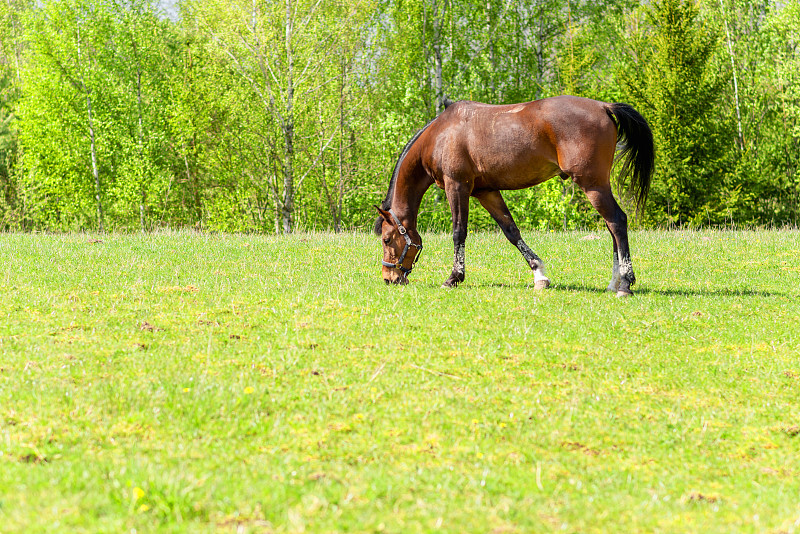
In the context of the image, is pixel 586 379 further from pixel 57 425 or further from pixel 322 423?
pixel 57 425

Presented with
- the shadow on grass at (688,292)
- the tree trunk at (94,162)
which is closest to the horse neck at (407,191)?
the shadow on grass at (688,292)

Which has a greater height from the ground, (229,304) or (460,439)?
(229,304)

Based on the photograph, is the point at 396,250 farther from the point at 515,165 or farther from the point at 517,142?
the point at 517,142

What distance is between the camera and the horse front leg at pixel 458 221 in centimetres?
1151

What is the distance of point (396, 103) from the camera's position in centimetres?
3609

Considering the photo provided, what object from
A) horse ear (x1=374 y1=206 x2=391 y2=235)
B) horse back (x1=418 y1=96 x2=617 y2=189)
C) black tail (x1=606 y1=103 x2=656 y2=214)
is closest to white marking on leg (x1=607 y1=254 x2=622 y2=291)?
black tail (x1=606 y1=103 x2=656 y2=214)

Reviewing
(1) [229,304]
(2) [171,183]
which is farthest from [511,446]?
(2) [171,183]

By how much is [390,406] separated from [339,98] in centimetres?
2655

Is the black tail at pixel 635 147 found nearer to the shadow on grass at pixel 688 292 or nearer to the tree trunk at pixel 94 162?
the shadow on grass at pixel 688 292

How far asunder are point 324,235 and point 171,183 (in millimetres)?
21062

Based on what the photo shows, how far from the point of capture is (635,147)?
437 inches

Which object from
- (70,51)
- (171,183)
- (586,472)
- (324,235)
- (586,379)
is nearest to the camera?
(586,472)

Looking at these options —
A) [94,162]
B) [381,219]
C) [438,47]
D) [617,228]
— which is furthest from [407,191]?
[94,162]

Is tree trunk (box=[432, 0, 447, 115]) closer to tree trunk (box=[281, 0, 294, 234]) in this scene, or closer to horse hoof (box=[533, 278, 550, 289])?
tree trunk (box=[281, 0, 294, 234])
